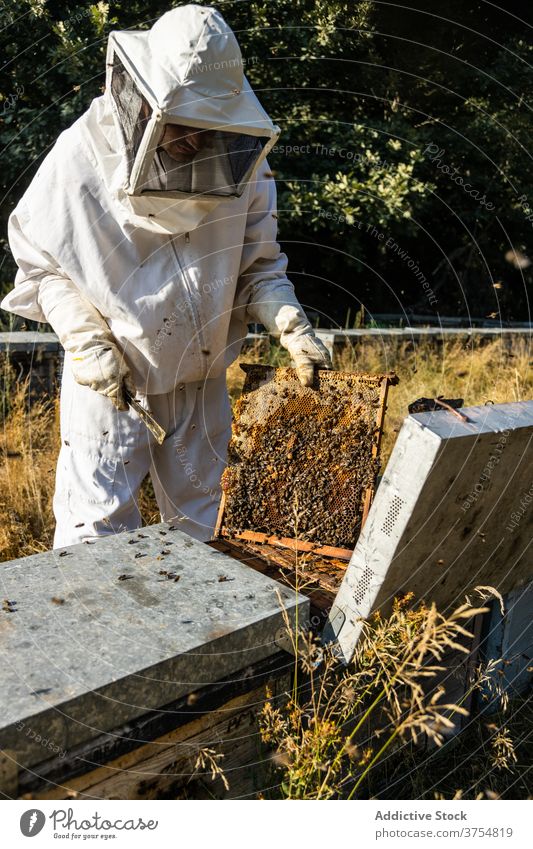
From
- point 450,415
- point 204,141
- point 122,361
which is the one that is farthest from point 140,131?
point 450,415

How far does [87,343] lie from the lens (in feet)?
10.2

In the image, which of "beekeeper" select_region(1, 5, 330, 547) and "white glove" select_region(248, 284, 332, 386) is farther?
"white glove" select_region(248, 284, 332, 386)

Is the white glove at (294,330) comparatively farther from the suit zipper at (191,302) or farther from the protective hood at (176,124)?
the protective hood at (176,124)

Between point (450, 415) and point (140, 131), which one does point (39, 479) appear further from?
point (450, 415)

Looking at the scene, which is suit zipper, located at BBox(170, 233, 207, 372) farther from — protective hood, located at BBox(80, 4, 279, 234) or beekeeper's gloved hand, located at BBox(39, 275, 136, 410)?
beekeeper's gloved hand, located at BBox(39, 275, 136, 410)

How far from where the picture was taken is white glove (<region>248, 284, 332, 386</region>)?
299 cm

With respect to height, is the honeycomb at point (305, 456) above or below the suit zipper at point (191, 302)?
below

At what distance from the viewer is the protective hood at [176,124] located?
2.60m
